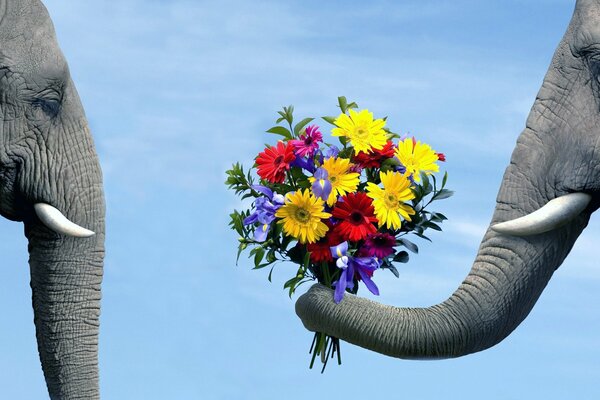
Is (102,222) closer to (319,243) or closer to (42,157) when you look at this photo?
(42,157)

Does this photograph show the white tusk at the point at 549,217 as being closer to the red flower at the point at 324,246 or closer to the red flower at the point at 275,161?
the red flower at the point at 324,246

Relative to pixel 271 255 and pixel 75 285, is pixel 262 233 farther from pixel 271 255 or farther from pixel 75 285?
pixel 75 285

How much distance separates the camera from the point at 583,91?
750 cm

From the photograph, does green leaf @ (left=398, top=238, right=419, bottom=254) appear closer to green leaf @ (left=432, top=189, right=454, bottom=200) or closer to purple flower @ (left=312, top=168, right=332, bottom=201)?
green leaf @ (left=432, top=189, right=454, bottom=200)

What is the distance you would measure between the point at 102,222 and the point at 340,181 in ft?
6.16

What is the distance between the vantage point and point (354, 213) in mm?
7125

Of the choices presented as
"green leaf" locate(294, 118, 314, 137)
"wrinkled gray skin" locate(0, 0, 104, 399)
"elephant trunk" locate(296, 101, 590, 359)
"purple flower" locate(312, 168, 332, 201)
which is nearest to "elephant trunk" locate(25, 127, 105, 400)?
"wrinkled gray skin" locate(0, 0, 104, 399)

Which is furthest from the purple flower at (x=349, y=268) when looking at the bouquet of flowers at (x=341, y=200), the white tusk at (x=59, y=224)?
the white tusk at (x=59, y=224)

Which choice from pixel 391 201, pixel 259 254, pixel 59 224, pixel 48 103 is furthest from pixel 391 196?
pixel 48 103

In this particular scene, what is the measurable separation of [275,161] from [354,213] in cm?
48

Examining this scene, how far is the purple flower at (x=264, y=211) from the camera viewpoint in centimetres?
725

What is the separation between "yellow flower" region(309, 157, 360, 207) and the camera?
23.4 feet

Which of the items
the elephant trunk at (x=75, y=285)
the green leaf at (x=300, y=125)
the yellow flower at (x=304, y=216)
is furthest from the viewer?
the elephant trunk at (x=75, y=285)

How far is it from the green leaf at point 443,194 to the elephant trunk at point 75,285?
6.75ft
